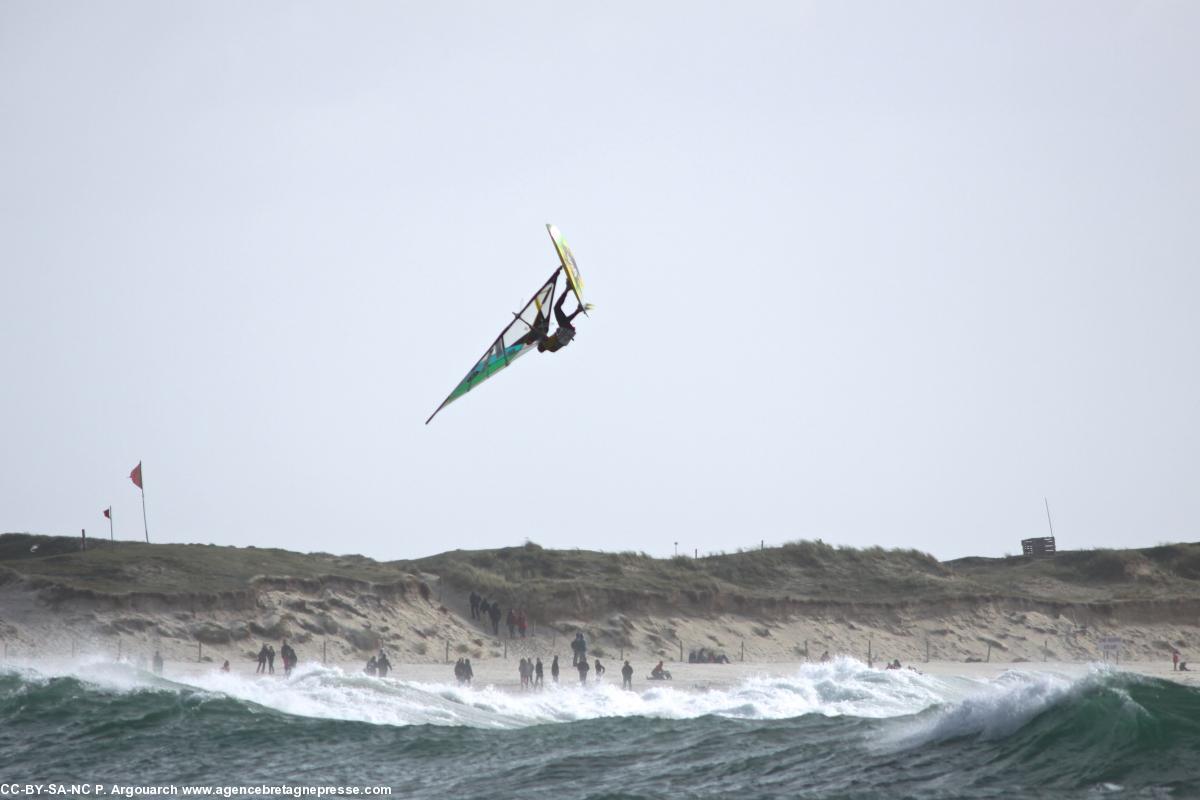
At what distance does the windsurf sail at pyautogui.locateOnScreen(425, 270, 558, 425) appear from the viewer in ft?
67.8

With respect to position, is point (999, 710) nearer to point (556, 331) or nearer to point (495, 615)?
point (556, 331)

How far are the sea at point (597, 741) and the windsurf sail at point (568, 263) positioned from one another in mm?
6871

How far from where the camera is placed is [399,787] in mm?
15984

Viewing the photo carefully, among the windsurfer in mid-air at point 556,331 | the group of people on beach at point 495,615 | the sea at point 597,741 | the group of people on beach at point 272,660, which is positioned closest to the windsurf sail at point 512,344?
the windsurfer in mid-air at point 556,331

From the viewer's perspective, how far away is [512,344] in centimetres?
2111

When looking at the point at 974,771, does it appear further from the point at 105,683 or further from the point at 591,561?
Answer: the point at 591,561

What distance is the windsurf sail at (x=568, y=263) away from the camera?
20219 mm

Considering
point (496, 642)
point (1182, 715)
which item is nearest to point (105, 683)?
point (496, 642)

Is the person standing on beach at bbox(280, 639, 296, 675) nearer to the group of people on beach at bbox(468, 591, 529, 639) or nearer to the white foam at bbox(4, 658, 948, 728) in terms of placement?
the white foam at bbox(4, 658, 948, 728)

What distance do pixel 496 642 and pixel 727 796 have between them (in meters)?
22.0

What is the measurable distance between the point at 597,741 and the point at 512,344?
638cm

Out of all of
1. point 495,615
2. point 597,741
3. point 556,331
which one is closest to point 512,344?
point 556,331

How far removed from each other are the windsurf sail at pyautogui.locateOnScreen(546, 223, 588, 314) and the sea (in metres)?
6.87

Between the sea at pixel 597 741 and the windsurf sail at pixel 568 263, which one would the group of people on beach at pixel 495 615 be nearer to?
the sea at pixel 597 741
